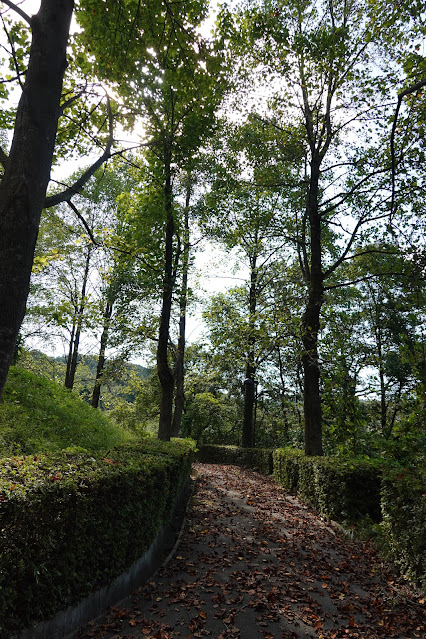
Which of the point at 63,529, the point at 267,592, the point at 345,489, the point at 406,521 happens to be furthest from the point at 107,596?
the point at 345,489

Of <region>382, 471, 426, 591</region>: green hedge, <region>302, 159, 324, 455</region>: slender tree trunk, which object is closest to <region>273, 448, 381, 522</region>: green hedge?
<region>382, 471, 426, 591</region>: green hedge

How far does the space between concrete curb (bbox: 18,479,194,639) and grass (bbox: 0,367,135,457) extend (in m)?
2.00

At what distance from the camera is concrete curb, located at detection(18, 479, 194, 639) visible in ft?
10.5

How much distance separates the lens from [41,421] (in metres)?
7.39

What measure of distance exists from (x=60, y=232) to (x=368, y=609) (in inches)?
910

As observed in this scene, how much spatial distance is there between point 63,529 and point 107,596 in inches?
60.7

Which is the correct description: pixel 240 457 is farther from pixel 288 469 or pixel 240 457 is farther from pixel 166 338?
pixel 166 338

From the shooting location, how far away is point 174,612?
4.58 meters

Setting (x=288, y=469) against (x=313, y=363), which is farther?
(x=288, y=469)

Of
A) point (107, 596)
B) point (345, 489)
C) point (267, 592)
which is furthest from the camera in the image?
point (345, 489)

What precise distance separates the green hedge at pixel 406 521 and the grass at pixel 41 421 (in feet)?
17.0

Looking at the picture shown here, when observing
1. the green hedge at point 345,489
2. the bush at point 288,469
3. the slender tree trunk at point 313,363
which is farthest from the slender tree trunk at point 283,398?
the green hedge at point 345,489

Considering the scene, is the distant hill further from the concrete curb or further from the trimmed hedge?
the concrete curb

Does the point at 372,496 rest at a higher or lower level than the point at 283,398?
lower
